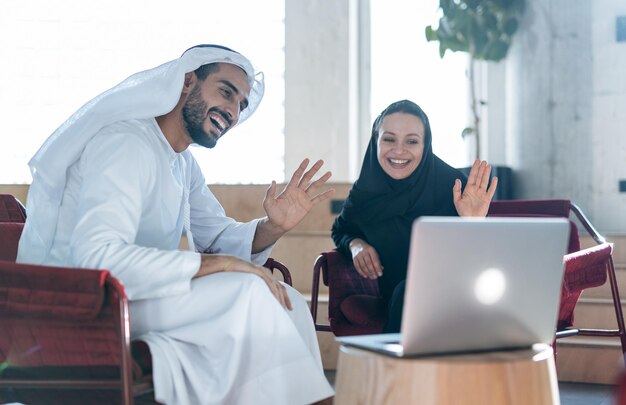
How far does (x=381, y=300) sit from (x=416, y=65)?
12.0 ft

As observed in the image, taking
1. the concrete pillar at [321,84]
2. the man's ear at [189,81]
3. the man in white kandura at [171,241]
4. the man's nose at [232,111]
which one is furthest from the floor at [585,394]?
the concrete pillar at [321,84]

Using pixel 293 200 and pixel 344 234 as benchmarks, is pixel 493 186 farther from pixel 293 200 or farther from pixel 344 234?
pixel 344 234

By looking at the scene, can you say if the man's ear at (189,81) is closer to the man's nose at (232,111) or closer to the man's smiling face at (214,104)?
the man's smiling face at (214,104)

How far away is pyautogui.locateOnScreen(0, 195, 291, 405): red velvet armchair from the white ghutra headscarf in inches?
16.0

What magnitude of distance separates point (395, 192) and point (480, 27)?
3050 mm

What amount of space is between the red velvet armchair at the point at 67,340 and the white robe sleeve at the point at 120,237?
0.18 m

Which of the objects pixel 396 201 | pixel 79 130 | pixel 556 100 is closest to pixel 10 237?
pixel 79 130

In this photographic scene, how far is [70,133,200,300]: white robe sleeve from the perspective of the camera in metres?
2.34

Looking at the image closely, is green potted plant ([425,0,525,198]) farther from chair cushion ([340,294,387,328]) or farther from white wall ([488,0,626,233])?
chair cushion ([340,294,387,328])

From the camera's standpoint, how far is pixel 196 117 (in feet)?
9.36

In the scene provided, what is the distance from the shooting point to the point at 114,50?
6.85m

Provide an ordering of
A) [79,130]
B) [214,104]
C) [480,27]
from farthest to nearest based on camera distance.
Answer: [480,27], [214,104], [79,130]

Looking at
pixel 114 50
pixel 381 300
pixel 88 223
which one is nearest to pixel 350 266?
pixel 381 300

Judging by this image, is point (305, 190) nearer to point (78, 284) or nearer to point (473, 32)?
point (78, 284)
